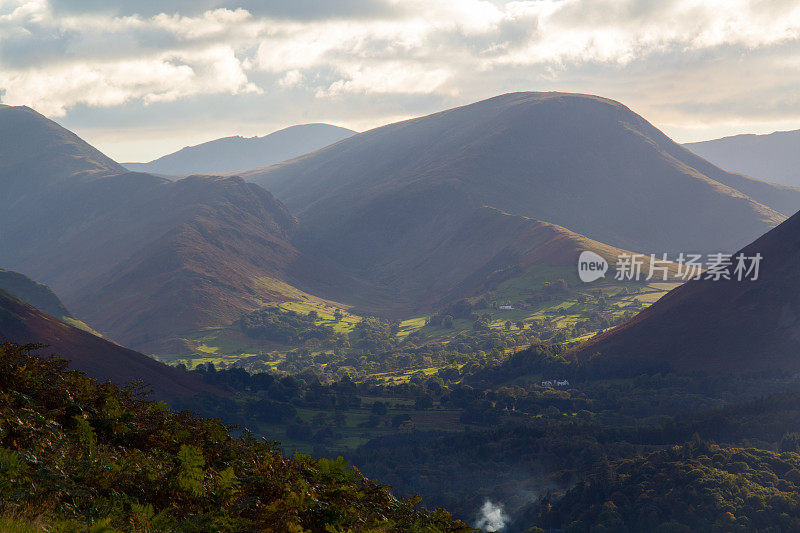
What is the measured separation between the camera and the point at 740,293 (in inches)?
6491

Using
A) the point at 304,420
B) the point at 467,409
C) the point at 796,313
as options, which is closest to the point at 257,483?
the point at 304,420

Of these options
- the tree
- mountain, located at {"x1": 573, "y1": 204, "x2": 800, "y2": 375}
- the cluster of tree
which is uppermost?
mountain, located at {"x1": 573, "y1": 204, "x2": 800, "y2": 375}

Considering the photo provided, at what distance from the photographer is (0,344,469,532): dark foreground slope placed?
1162cm

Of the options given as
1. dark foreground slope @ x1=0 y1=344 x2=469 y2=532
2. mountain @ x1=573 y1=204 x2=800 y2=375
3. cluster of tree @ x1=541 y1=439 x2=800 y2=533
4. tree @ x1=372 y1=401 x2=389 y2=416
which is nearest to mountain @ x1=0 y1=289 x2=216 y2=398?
tree @ x1=372 y1=401 x2=389 y2=416

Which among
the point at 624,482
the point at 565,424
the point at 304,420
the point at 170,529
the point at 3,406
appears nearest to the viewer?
the point at 170,529

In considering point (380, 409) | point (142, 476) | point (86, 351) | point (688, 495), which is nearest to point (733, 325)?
point (380, 409)

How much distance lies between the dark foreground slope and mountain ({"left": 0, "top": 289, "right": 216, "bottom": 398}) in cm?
10544

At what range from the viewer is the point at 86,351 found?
12688cm

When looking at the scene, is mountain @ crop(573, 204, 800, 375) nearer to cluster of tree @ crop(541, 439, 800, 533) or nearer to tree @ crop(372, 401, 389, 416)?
tree @ crop(372, 401, 389, 416)

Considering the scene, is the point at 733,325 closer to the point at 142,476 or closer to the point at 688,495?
the point at 688,495

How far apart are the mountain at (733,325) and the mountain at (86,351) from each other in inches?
4248

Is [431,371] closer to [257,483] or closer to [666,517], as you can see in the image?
[666,517]

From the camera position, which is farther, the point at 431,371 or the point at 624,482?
the point at 431,371

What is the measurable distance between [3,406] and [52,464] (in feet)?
8.48
